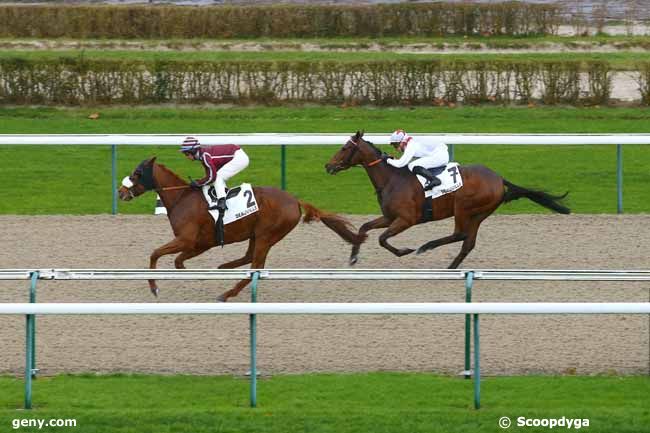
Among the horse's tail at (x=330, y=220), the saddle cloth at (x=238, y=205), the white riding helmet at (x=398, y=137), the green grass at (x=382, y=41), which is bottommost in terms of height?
the horse's tail at (x=330, y=220)

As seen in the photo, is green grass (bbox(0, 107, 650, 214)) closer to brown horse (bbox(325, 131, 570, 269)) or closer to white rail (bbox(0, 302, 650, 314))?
brown horse (bbox(325, 131, 570, 269))

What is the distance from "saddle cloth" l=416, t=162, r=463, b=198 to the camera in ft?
33.7

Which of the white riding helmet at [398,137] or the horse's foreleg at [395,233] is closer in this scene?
the horse's foreleg at [395,233]

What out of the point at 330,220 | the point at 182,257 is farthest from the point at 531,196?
the point at 182,257

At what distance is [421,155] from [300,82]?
260 inches

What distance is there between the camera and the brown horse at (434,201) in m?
10.3

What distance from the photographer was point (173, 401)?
22.0 ft

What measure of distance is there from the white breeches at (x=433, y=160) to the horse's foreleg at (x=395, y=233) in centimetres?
39

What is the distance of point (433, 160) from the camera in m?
10.4

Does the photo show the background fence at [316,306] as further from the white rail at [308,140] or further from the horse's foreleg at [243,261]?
the white rail at [308,140]

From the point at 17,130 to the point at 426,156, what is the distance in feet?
20.1

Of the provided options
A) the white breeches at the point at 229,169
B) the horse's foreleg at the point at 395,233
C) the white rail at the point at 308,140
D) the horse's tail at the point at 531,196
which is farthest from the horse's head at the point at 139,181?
the horse's tail at the point at 531,196

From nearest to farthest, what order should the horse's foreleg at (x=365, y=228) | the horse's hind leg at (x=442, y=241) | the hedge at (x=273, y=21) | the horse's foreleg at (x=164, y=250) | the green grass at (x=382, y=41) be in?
the horse's foreleg at (x=164, y=250)
the horse's foreleg at (x=365, y=228)
the horse's hind leg at (x=442, y=241)
the green grass at (x=382, y=41)
the hedge at (x=273, y=21)

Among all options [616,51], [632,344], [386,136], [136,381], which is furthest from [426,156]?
[616,51]
